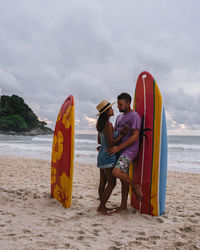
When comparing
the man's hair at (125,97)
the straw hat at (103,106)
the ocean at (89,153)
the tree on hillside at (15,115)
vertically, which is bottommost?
the ocean at (89,153)

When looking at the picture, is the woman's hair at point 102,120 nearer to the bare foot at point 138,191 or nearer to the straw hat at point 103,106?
the straw hat at point 103,106

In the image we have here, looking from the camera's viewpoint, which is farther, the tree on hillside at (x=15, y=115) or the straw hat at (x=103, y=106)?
the tree on hillside at (x=15, y=115)

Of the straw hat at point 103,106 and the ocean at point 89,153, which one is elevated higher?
the straw hat at point 103,106

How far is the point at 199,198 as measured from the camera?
13.4 ft

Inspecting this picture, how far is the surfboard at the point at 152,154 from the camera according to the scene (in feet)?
9.30

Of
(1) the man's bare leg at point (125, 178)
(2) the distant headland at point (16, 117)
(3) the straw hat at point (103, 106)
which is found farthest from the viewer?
(2) the distant headland at point (16, 117)

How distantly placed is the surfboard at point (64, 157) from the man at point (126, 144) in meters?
0.61

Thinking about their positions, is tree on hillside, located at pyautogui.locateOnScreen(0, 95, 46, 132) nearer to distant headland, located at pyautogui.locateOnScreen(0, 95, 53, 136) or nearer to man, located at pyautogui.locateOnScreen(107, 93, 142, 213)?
distant headland, located at pyautogui.locateOnScreen(0, 95, 53, 136)

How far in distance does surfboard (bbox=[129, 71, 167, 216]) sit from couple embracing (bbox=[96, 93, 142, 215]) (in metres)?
0.14

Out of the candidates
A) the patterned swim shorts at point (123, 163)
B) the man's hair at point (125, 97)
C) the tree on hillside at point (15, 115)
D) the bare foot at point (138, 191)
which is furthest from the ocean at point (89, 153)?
the tree on hillside at point (15, 115)

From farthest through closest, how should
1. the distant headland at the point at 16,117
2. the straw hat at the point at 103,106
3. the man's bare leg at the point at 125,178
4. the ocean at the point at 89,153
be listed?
the distant headland at the point at 16,117
the ocean at the point at 89,153
the straw hat at the point at 103,106
the man's bare leg at the point at 125,178

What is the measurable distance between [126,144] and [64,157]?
3.19 ft

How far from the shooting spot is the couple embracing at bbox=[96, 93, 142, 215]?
8.96 feet

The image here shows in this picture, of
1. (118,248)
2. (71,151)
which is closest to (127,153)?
(71,151)
